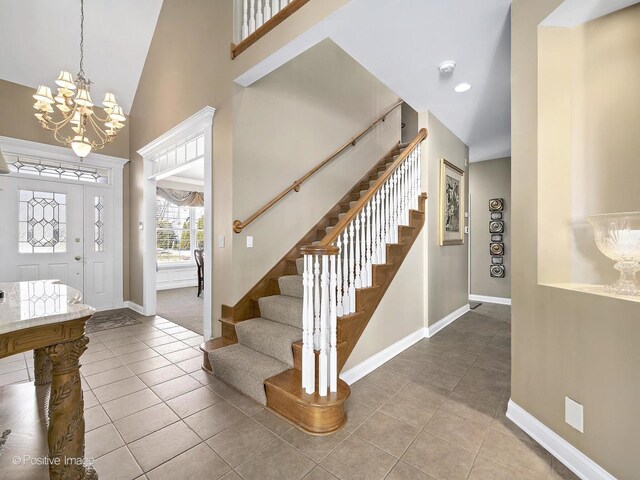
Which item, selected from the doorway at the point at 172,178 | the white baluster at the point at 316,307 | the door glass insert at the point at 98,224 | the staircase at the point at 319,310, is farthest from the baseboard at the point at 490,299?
the door glass insert at the point at 98,224

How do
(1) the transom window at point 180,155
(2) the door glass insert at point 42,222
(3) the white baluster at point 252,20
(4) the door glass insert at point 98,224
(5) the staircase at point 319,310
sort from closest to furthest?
1. (5) the staircase at point 319,310
2. (3) the white baluster at point 252,20
3. (1) the transom window at point 180,155
4. (2) the door glass insert at point 42,222
5. (4) the door glass insert at point 98,224

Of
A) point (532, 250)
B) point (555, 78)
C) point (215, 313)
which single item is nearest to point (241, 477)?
point (215, 313)

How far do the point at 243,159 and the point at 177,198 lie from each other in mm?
5158

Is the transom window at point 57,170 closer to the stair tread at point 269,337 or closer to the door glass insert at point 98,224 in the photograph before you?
the door glass insert at point 98,224

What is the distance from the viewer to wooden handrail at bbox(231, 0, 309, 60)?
2.29 meters

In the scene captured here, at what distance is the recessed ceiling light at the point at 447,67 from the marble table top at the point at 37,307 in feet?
10.6

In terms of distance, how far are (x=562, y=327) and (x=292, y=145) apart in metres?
2.94

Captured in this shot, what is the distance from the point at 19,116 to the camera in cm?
410

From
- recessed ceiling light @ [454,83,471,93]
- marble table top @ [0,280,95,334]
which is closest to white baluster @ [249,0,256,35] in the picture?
recessed ceiling light @ [454,83,471,93]

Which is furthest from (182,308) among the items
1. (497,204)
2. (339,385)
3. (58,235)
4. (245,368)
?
(497,204)

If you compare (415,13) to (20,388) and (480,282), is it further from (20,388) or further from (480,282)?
(480,282)

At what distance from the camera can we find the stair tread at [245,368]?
215 centimetres

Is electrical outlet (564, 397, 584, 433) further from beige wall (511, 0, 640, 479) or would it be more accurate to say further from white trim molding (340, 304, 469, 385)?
white trim molding (340, 304, 469, 385)

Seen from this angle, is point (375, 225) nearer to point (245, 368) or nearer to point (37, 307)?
point (245, 368)
